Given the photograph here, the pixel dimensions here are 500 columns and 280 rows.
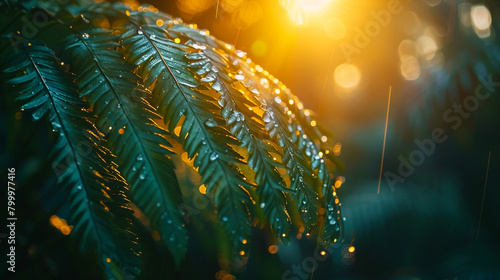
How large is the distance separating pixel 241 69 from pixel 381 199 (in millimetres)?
1227

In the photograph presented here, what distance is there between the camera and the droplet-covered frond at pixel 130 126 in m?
0.63

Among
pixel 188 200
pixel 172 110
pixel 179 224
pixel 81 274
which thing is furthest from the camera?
pixel 188 200

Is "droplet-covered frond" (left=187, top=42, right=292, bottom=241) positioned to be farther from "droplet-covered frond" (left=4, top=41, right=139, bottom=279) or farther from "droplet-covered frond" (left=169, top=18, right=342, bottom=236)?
"droplet-covered frond" (left=4, top=41, right=139, bottom=279)

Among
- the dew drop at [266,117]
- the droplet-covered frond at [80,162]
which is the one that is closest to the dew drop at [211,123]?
the dew drop at [266,117]

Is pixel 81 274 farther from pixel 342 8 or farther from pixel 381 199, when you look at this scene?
pixel 342 8

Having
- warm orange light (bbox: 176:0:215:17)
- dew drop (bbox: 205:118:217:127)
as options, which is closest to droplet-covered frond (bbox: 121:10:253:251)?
dew drop (bbox: 205:118:217:127)

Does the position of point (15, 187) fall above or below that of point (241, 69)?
below

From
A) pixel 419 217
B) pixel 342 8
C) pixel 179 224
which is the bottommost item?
pixel 179 224

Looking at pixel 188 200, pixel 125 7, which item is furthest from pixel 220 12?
pixel 188 200

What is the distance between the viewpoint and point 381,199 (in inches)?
69.9

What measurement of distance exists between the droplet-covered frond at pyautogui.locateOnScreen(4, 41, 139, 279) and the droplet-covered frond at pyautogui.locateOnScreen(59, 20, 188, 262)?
0.04m

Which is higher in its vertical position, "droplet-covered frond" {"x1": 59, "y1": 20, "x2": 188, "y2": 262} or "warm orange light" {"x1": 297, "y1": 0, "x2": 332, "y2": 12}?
"warm orange light" {"x1": 297, "y1": 0, "x2": 332, "y2": 12}

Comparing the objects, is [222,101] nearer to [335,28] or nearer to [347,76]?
[335,28]

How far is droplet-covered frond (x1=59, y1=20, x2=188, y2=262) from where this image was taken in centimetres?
63
